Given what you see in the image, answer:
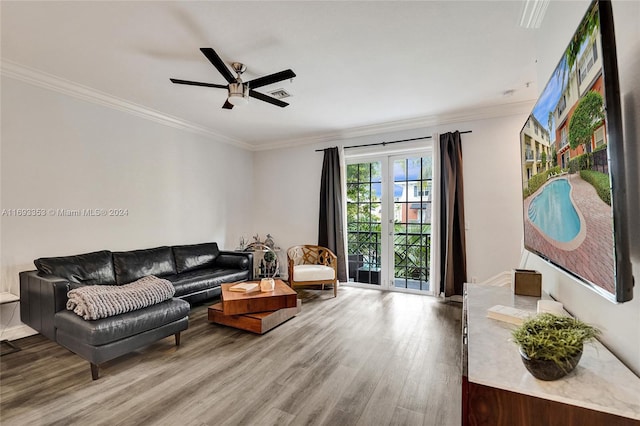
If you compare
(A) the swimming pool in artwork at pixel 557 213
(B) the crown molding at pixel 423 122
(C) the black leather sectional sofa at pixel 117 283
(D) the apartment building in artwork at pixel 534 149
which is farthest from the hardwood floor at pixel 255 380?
(B) the crown molding at pixel 423 122

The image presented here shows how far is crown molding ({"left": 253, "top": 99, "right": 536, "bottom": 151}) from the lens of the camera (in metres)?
3.90

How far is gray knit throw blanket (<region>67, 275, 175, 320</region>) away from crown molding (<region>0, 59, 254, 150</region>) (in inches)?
93.6

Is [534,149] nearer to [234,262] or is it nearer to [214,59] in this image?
[214,59]

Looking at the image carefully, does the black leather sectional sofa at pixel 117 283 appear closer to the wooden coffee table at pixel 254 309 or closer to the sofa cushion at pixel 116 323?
the sofa cushion at pixel 116 323

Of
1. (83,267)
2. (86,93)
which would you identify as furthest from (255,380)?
(86,93)

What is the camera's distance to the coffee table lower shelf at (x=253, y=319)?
3012 mm

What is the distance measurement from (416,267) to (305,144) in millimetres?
3066

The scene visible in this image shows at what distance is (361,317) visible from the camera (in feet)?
11.8

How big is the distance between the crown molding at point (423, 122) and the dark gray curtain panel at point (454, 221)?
0.27 meters

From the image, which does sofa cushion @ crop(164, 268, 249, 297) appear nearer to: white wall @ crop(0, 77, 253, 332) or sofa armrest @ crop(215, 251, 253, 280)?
sofa armrest @ crop(215, 251, 253, 280)

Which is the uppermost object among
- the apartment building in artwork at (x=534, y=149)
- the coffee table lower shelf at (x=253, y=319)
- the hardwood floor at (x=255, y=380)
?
the apartment building in artwork at (x=534, y=149)

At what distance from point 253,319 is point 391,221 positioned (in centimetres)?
280

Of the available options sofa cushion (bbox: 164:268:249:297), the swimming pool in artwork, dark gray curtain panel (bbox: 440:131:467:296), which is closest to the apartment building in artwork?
the swimming pool in artwork

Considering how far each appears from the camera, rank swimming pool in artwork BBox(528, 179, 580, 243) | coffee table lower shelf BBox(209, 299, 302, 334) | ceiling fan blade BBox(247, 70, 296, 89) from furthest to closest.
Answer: coffee table lower shelf BBox(209, 299, 302, 334)
ceiling fan blade BBox(247, 70, 296, 89)
swimming pool in artwork BBox(528, 179, 580, 243)
